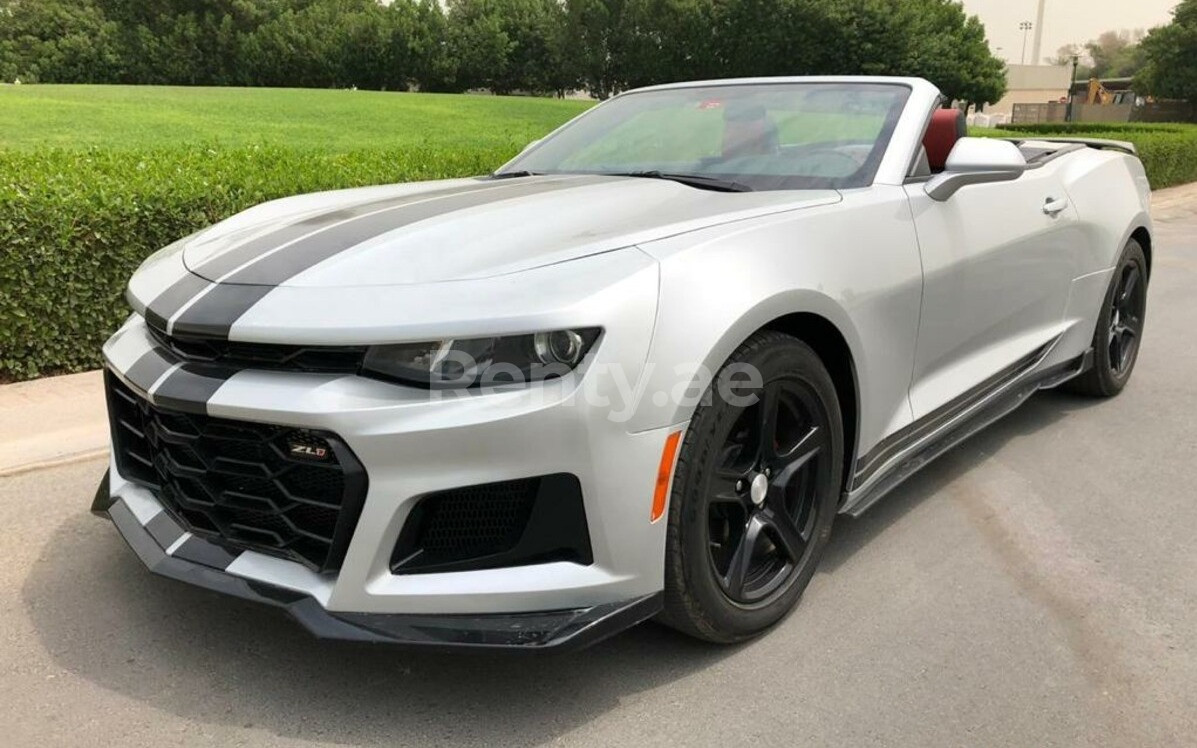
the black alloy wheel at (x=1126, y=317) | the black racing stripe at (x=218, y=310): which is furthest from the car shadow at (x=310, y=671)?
the black alloy wheel at (x=1126, y=317)

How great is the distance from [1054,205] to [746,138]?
4.47ft

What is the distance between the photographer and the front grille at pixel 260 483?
2.09m

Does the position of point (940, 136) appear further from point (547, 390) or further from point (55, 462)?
point (55, 462)

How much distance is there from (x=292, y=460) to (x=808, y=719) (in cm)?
134

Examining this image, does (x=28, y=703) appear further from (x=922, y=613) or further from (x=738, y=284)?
(x=922, y=613)

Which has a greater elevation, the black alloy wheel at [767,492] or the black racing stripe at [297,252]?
the black racing stripe at [297,252]

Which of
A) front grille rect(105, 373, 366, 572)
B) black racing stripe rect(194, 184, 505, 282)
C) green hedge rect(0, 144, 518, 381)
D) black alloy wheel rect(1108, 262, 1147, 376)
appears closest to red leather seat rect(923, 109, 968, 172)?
black alloy wheel rect(1108, 262, 1147, 376)

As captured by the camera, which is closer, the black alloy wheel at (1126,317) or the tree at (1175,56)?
the black alloy wheel at (1126,317)

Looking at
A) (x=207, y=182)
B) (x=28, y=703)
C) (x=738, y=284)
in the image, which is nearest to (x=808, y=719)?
(x=738, y=284)

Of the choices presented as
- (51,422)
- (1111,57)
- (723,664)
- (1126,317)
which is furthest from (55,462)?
(1111,57)

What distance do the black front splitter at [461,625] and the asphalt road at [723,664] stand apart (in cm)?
26

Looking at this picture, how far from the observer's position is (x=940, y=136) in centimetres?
361

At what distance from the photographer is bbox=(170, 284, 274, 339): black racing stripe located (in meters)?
2.21

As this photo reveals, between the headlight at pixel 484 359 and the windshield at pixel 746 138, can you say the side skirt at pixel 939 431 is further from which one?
the headlight at pixel 484 359
